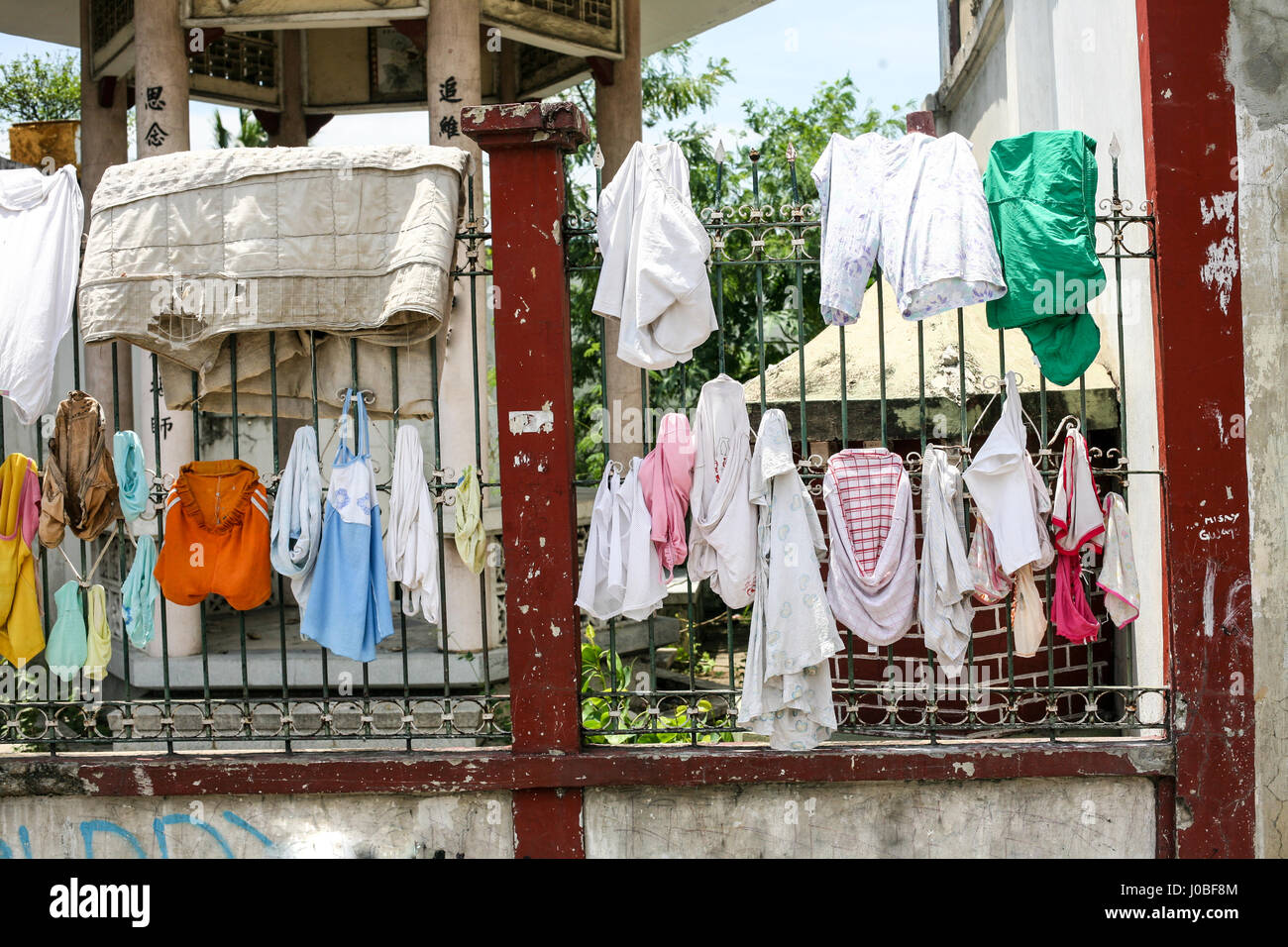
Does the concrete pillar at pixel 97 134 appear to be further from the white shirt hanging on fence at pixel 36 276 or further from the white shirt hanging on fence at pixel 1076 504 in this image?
the white shirt hanging on fence at pixel 1076 504

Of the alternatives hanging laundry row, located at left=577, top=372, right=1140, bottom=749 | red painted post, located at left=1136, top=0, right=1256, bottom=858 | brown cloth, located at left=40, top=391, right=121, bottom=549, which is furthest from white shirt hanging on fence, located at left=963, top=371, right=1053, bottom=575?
brown cloth, located at left=40, top=391, right=121, bottom=549

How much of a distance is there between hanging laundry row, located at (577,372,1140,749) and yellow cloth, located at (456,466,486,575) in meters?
0.41

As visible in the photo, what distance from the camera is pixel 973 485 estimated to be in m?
4.29

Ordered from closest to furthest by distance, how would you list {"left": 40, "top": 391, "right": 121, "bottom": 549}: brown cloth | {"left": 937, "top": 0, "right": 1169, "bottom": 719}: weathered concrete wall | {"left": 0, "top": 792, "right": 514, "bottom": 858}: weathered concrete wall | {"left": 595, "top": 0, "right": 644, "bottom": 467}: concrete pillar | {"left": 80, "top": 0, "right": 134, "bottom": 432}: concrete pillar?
{"left": 0, "top": 792, "right": 514, "bottom": 858}: weathered concrete wall → {"left": 40, "top": 391, "right": 121, "bottom": 549}: brown cloth → {"left": 937, "top": 0, "right": 1169, "bottom": 719}: weathered concrete wall → {"left": 80, "top": 0, "right": 134, "bottom": 432}: concrete pillar → {"left": 595, "top": 0, "right": 644, "bottom": 467}: concrete pillar

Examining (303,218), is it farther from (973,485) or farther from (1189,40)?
(1189,40)

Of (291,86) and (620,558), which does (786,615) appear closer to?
(620,558)

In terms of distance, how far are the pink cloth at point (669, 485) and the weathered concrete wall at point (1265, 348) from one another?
6.74ft

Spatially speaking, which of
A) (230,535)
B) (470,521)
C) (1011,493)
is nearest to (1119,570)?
(1011,493)

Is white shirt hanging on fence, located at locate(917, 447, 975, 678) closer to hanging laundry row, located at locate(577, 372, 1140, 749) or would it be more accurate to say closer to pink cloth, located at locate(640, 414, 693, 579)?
hanging laundry row, located at locate(577, 372, 1140, 749)

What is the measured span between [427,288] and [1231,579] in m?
3.09

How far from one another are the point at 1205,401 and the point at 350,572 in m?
3.20

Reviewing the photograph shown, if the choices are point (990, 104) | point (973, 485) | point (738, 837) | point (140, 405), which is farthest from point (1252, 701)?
point (990, 104)

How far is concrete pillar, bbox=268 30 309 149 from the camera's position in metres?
9.52

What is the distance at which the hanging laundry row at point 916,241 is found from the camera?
13.7 ft
